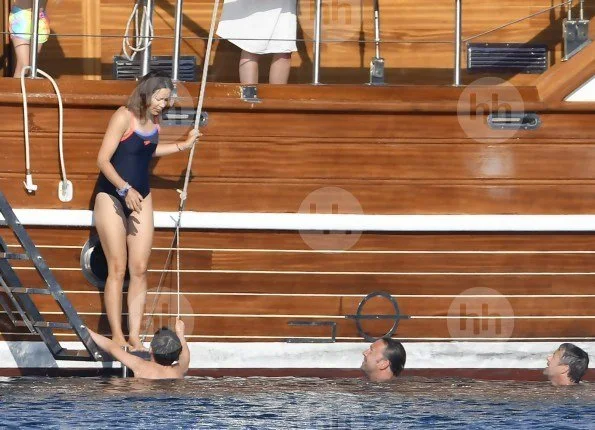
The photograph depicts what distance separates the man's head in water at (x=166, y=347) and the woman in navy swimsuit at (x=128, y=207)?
14cm

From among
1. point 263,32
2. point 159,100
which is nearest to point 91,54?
point 263,32

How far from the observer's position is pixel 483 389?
7.95m

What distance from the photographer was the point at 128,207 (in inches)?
305

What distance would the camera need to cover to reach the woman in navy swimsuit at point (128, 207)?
25.3 ft

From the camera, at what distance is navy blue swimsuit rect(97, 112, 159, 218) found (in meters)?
7.77

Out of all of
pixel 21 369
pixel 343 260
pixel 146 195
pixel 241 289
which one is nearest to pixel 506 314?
pixel 343 260

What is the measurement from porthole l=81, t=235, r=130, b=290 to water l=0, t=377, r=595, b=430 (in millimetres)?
548

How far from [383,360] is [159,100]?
1846mm

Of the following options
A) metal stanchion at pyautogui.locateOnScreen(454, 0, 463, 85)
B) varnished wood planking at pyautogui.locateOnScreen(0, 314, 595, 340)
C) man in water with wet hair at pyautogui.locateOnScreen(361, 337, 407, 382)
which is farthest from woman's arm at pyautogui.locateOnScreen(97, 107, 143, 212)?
metal stanchion at pyautogui.locateOnScreen(454, 0, 463, 85)

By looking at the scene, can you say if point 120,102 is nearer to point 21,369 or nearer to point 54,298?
point 54,298

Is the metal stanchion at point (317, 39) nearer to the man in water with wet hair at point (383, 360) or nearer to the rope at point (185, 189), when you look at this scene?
the rope at point (185, 189)

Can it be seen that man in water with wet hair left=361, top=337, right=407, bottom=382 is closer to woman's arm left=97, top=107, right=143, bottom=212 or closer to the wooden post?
woman's arm left=97, top=107, right=143, bottom=212

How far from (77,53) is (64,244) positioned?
144cm

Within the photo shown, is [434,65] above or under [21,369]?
above
